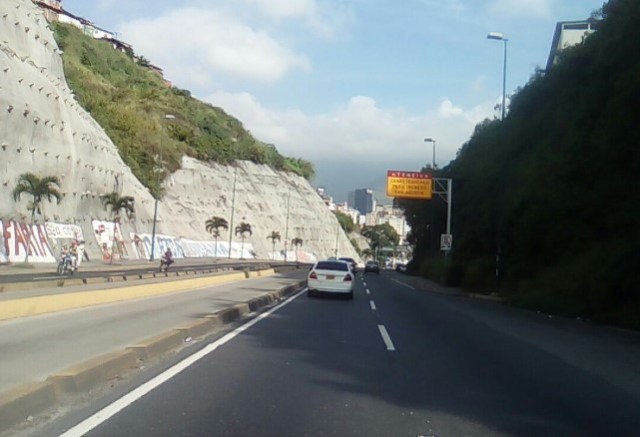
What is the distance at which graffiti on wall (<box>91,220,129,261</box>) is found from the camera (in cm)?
6222

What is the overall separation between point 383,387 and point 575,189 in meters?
21.8

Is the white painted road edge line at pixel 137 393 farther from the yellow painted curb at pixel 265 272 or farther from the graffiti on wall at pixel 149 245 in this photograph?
the graffiti on wall at pixel 149 245

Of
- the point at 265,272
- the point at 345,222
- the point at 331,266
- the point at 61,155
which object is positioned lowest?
the point at 265,272

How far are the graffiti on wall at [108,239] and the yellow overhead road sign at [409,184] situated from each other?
24.3 meters

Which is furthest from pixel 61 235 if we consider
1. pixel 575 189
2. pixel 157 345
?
pixel 157 345

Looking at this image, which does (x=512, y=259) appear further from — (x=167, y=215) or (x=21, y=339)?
(x=167, y=215)

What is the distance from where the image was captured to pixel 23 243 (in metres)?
45.9

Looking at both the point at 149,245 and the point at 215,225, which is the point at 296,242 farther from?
the point at 149,245

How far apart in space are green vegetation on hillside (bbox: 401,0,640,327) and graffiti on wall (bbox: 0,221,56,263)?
25355 mm

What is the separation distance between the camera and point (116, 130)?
90.0 meters

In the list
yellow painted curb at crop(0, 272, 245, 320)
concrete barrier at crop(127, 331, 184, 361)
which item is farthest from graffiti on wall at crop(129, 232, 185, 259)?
concrete barrier at crop(127, 331, 184, 361)

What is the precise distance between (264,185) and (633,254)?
94017mm

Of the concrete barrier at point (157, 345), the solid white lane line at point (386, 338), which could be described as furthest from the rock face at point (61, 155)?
the concrete barrier at point (157, 345)

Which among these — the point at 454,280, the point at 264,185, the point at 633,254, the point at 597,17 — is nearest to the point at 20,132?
the point at 454,280
